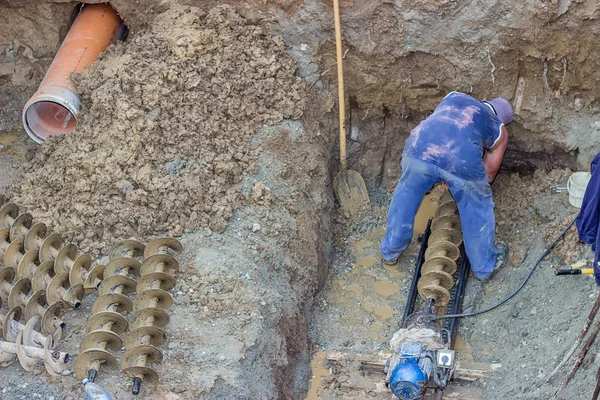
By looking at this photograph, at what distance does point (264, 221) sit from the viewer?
6.73 meters

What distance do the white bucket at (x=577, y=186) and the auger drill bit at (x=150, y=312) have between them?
3.20m

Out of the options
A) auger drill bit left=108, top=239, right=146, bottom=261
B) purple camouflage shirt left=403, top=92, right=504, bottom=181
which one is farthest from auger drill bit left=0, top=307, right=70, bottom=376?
purple camouflage shirt left=403, top=92, right=504, bottom=181

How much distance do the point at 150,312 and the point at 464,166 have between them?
2633mm

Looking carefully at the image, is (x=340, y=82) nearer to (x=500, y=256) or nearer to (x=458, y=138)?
(x=458, y=138)

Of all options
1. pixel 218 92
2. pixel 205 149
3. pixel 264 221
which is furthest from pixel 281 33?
pixel 264 221

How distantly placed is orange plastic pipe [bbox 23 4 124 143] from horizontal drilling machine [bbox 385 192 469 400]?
129 inches

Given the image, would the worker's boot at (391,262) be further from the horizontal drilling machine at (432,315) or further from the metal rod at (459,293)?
the metal rod at (459,293)

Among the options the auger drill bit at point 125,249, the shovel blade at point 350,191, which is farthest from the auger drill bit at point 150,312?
the shovel blade at point 350,191

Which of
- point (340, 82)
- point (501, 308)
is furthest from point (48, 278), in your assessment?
point (501, 308)

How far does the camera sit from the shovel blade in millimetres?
7730

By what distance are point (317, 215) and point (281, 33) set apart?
166 cm

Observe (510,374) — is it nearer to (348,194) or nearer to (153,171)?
(348,194)

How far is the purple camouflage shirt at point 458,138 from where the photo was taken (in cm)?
647

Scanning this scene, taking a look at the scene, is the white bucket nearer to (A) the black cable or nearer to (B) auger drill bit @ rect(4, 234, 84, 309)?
(A) the black cable
